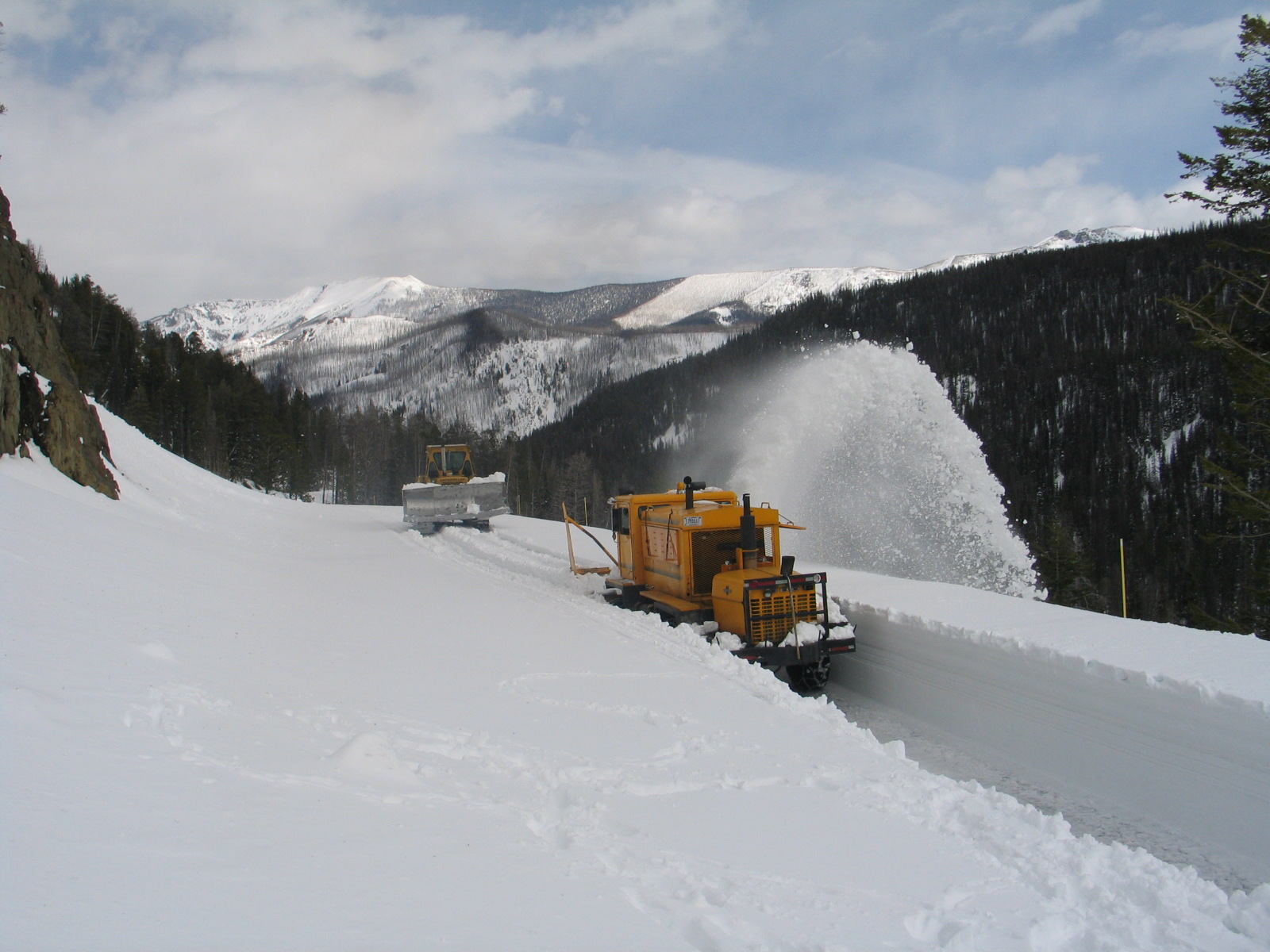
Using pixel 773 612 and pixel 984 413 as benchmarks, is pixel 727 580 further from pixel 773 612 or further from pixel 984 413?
pixel 984 413

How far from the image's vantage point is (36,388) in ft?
51.6

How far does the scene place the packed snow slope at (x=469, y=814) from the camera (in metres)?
3.04

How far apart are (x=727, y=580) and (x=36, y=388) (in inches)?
590

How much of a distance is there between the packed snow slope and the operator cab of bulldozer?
19780mm

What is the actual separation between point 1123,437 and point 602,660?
112732 millimetres

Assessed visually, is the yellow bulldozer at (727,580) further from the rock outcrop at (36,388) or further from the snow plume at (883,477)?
the rock outcrop at (36,388)

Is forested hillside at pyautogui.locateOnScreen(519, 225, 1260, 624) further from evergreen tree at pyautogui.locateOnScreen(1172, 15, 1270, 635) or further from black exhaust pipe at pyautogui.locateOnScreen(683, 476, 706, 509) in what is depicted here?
black exhaust pipe at pyautogui.locateOnScreen(683, 476, 706, 509)

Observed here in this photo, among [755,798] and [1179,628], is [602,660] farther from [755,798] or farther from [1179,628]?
[1179,628]

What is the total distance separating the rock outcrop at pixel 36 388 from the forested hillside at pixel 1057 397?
58224 mm

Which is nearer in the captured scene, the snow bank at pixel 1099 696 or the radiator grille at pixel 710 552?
the snow bank at pixel 1099 696

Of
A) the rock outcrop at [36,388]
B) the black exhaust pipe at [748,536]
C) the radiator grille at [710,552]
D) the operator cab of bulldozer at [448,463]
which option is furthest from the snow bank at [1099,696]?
the operator cab of bulldozer at [448,463]

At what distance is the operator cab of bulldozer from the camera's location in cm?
2845

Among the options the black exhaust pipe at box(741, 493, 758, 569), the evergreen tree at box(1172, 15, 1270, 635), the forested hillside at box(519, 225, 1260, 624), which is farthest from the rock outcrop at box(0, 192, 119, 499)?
the forested hillside at box(519, 225, 1260, 624)

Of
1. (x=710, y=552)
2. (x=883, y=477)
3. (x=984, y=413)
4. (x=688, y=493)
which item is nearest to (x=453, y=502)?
(x=883, y=477)
